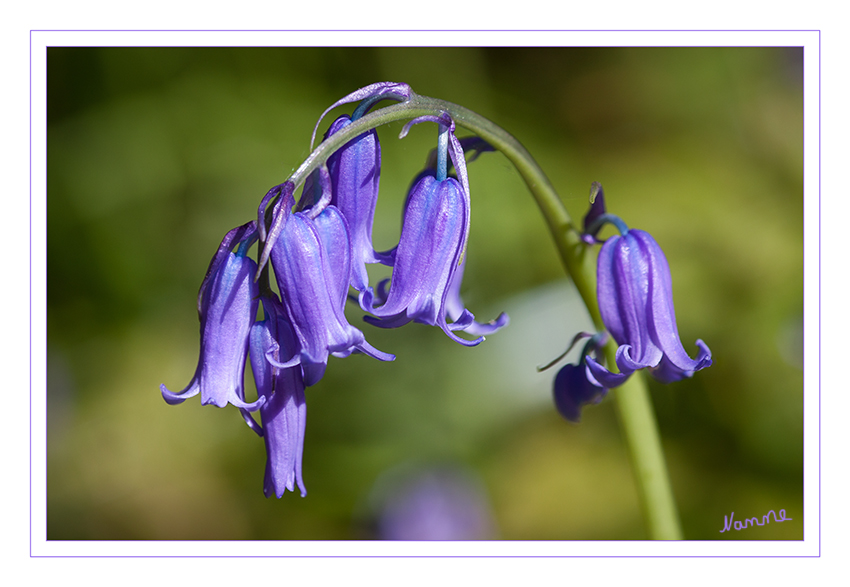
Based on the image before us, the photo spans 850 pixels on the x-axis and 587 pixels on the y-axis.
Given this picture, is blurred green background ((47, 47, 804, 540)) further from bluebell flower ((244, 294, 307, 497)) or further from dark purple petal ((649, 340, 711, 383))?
bluebell flower ((244, 294, 307, 497))

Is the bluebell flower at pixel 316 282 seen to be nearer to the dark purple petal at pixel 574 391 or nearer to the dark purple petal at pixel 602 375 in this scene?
the dark purple petal at pixel 602 375

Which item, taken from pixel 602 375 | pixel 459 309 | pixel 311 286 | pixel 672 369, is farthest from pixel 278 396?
pixel 672 369

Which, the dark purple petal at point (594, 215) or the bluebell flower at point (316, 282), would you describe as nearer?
the bluebell flower at point (316, 282)

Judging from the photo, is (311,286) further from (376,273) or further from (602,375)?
(376,273)
